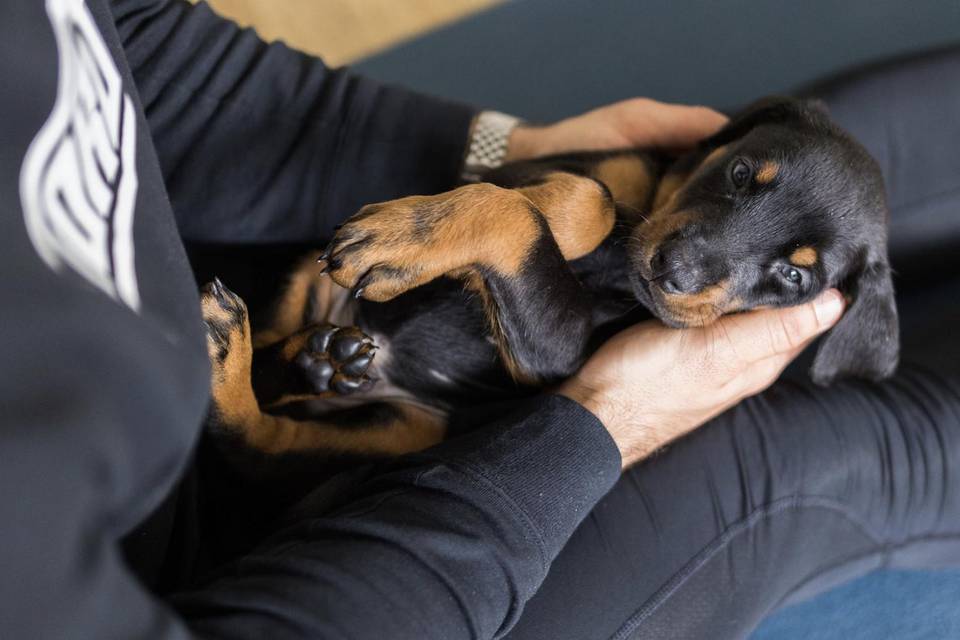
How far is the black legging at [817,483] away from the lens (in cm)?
165

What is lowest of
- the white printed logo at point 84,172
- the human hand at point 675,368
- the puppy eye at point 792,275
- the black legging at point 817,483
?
the black legging at point 817,483

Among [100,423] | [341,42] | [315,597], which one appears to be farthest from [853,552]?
[341,42]

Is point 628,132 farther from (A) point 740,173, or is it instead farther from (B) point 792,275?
(B) point 792,275

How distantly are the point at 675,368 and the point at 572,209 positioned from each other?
0.47 m

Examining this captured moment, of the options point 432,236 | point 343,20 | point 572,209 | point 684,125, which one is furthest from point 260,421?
point 343,20

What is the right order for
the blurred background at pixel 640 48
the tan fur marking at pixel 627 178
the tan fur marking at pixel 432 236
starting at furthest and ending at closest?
1. the blurred background at pixel 640 48
2. the tan fur marking at pixel 627 178
3. the tan fur marking at pixel 432 236

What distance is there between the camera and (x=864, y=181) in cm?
190

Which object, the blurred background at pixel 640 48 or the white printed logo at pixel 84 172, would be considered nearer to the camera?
the white printed logo at pixel 84 172

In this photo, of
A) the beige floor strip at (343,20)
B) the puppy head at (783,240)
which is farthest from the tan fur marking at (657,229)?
the beige floor strip at (343,20)

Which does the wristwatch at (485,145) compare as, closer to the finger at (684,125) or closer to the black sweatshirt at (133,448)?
the finger at (684,125)

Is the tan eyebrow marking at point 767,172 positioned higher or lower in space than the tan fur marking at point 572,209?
higher

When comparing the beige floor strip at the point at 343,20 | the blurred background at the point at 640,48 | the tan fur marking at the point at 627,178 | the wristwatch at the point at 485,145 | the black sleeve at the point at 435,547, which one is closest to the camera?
the black sleeve at the point at 435,547

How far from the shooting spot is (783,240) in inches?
72.7

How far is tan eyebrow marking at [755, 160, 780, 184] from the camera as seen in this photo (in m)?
1.86
